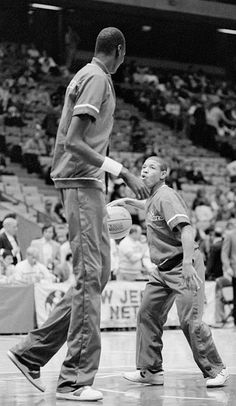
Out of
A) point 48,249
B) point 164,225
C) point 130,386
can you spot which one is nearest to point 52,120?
point 48,249

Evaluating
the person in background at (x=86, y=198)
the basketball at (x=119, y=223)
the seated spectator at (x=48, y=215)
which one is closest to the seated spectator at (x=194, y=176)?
the seated spectator at (x=48, y=215)

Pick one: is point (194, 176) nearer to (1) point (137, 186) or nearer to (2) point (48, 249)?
(2) point (48, 249)

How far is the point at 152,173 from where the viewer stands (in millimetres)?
8188

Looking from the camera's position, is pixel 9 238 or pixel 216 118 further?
pixel 216 118

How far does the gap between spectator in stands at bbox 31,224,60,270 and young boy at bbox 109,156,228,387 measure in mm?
8880

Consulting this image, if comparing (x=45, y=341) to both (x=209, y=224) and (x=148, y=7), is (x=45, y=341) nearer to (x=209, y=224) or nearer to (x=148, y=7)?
(x=209, y=224)

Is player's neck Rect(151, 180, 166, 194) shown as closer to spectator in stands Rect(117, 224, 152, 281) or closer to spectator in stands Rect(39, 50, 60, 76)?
spectator in stands Rect(117, 224, 152, 281)

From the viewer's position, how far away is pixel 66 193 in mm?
6645

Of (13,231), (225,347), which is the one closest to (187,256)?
(225,347)

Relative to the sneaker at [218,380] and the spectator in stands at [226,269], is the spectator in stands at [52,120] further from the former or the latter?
the sneaker at [218,380]

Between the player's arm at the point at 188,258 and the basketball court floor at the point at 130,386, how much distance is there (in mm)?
864

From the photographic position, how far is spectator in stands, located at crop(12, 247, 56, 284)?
15.6 m

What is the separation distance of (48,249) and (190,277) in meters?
10.2

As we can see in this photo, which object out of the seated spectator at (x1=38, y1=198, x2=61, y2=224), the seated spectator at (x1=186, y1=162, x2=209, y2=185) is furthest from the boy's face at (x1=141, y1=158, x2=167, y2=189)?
the seated spectator at (x1=186, y1=162, x2=209, y2=185)
